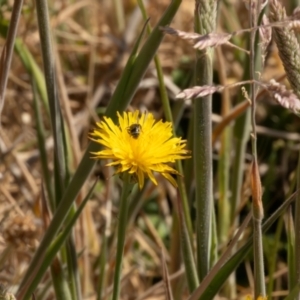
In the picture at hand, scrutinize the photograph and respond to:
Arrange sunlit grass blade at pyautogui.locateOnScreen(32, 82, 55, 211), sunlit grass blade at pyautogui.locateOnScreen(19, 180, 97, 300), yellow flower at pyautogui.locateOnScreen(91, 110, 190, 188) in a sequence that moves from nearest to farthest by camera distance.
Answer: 1. yellow flower at pyautogui.locateOnScreen(91, 110, 190, 188)
2. sunlit grass blade at pyautogui.locateOnScreen(19, 180, 97, 300)
3. sunlit grass blade at pyautogui.locateOnScreen(32, 82, 55, 211)

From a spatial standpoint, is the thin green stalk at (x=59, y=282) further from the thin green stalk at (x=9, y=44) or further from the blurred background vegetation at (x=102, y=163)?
the thin green stalk at (x=9, y=44)

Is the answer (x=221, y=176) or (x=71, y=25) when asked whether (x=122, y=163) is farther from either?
(x=71, y=25)

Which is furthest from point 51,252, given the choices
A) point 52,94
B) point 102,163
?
point 102,163

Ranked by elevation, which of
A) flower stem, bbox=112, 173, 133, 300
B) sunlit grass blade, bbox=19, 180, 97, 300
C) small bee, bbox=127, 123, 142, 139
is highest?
small bee, bbox=127, 123, 142, 139

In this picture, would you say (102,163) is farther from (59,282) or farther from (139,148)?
(139,148)

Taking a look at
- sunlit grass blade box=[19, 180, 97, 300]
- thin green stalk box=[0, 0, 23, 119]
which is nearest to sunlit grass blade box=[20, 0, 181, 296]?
sunlit grass blade box=[19, 180, 97, 300]

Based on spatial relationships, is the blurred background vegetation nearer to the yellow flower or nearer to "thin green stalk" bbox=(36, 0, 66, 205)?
"thin green stalk" bbox=(36, 0, 66, 205)

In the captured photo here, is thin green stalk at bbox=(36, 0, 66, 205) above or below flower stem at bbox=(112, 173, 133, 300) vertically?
above
